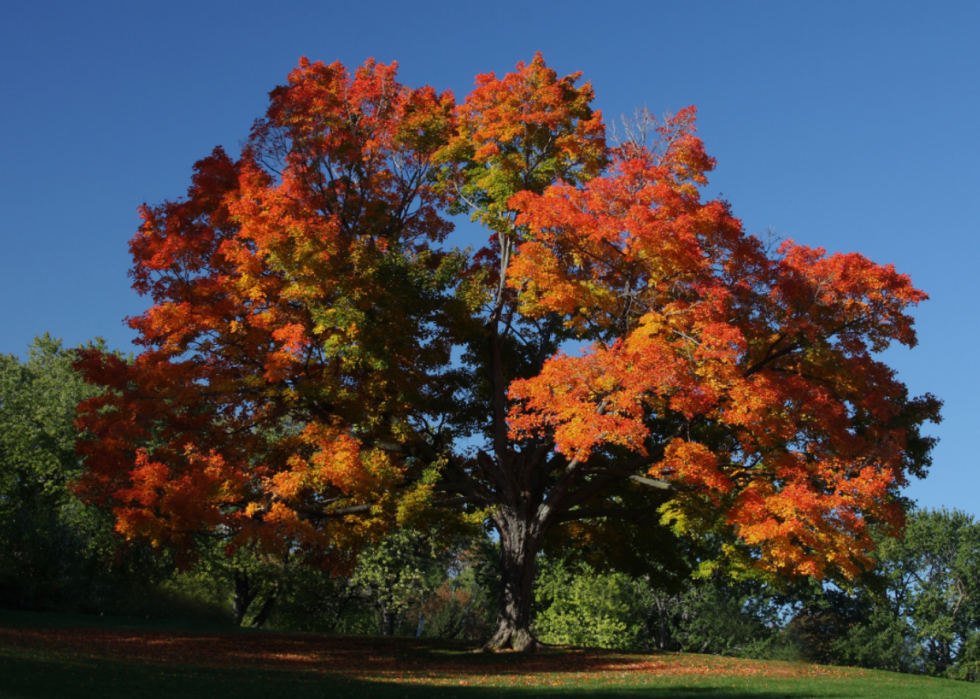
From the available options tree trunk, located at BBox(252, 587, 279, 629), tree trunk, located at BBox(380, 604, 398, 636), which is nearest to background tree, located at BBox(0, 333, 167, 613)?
tree trunk, located at BBox(252, 587, 279, 629)

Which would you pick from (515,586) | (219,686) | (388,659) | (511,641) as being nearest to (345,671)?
(388,659)

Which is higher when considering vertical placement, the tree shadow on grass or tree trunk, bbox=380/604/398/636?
the tree shadow on grass

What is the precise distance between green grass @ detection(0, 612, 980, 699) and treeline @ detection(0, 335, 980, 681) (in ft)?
8.09

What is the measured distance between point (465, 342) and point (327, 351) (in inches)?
210

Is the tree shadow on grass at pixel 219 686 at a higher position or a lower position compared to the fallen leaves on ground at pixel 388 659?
higher

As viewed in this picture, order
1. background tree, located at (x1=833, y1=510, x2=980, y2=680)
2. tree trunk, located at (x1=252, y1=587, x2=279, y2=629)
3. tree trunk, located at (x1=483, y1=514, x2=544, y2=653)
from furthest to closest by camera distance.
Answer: background tree, located at (x1=833, y1=510, x2=980, y2=680)
tree trunk, located at (x1=252, y1=587, x2=279, y2=629)
tree trunk, located at (x1=483, y1=514, x2=544, y2=653)

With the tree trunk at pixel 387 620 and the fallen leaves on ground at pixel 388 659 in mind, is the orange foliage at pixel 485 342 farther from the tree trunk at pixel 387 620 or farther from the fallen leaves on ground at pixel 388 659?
the tree trunk at pixel 387 620

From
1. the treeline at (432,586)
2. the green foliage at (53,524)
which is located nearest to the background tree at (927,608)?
the treeline at (432,586)

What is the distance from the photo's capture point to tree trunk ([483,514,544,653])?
21.7 m

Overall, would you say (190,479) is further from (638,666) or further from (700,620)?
(700,620)

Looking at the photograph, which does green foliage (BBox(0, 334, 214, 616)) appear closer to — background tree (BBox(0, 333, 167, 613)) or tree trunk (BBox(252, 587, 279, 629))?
Answer: background tree (BBox(0, 333, 167, 613))

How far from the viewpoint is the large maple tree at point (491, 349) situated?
732 inches

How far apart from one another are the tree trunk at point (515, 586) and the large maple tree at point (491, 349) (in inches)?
3.1

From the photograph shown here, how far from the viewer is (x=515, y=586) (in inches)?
872
